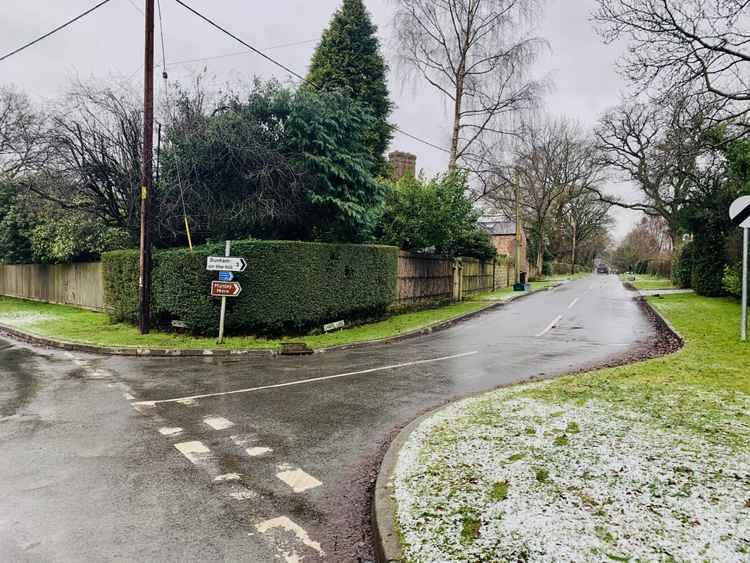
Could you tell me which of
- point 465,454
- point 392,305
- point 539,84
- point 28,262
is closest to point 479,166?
point 539,84

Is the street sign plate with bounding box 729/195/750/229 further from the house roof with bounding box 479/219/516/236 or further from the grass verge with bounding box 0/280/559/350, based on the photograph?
the house roof with bounding box 479/219/516/236

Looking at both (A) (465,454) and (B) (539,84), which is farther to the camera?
(B) (539,84)

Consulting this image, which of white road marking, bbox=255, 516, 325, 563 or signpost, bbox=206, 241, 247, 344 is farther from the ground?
signpost, bbox=206, 241, 247, 344

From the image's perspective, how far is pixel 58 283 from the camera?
2166 centimetres

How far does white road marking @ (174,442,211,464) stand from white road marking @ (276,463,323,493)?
82cm

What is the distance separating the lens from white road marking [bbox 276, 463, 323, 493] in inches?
155

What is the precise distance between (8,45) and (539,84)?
67.9 ft

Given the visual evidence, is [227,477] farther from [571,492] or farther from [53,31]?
[53,31]

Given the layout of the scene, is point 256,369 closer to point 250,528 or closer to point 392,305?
point 250,528

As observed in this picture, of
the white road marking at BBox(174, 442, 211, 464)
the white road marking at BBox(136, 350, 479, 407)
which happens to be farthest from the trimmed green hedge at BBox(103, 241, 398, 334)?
the white road marking at BBox(174, 442, 211, 464)

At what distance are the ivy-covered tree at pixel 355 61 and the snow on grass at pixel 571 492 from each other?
1881 centimetres

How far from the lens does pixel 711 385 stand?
6.43m

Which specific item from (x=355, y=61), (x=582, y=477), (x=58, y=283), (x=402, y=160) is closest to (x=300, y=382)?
(x=582, y=477)

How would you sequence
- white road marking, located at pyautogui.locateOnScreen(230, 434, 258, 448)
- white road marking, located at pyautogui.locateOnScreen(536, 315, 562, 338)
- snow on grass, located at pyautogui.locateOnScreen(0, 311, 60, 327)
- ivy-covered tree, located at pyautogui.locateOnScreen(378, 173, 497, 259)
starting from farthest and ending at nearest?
ivy-covered tree, located at pyautogui.locateOnScreen(378, 173, 497, 259), snow on grass, located at pyautogui.locateOnScreen(0, 311, 60, 327), white road marking, located at pyautogui.locateOnScreen(536, 315, 562, 338), white road marking, located at pyautogui.locateOnScreen(230, 434, 258, 448)
